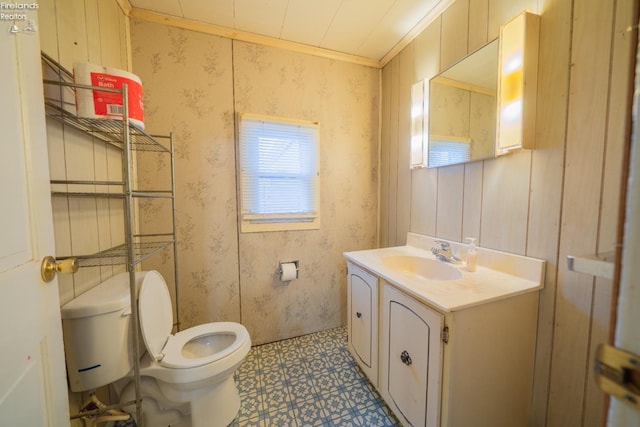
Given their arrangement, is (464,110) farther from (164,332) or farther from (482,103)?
(164,332)

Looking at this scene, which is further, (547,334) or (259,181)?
(259,181)

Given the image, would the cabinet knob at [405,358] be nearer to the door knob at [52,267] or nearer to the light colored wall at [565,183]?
the light colored wall at [565,183]

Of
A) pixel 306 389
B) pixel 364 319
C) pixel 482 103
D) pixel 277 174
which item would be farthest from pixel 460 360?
pixel 277 174

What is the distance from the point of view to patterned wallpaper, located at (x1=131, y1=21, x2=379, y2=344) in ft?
5.41

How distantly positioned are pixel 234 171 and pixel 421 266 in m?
1.51

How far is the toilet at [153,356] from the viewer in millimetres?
944

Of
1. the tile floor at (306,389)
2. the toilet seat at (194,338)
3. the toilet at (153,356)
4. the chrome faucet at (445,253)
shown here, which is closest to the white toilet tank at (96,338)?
the toilet at (153,356)

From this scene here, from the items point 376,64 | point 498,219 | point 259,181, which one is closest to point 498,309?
point 498,219

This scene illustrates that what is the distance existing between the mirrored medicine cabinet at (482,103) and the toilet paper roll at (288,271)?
123 centimetres

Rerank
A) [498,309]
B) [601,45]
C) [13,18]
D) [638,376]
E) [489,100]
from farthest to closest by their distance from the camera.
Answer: [489,100] → [498,309] → [601,45] → [13,18] → [638,376]

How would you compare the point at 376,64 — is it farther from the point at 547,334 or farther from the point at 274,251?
the point at 547,334

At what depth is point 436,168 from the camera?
1.61m

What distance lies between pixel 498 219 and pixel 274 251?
59.5 inches

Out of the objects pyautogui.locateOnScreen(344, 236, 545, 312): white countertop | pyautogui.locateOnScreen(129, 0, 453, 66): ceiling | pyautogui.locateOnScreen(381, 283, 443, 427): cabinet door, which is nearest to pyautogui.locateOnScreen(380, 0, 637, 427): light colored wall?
pyautogui.locateOnScreen(344, 236, 545, 312): white countertop
